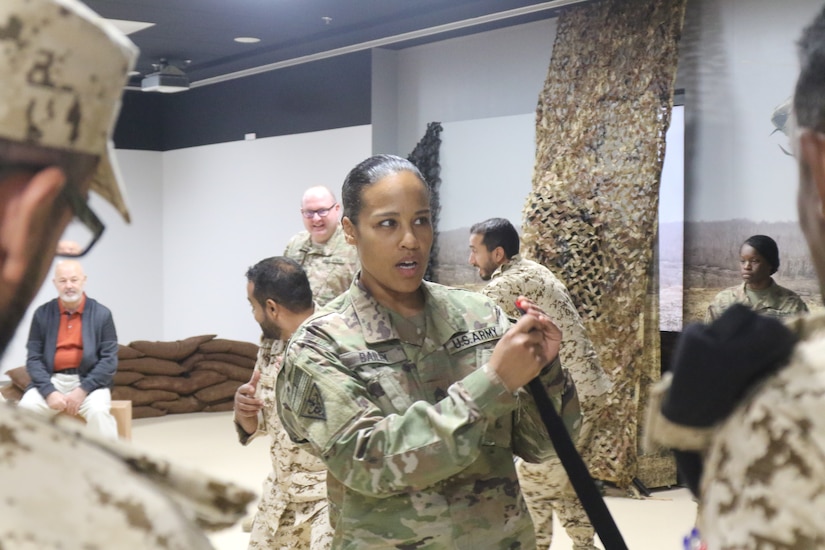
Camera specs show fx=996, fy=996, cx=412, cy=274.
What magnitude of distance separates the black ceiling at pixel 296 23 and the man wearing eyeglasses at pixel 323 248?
5.96ft

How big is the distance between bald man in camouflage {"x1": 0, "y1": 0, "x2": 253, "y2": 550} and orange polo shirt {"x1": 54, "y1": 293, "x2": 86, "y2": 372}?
248 inches

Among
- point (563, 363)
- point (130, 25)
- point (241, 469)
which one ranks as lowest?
point (241, 469)

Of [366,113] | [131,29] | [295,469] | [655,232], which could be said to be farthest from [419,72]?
[295,469]

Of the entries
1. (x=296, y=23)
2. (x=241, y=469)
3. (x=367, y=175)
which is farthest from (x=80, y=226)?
(x=296, y=23)

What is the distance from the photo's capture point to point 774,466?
0.82m

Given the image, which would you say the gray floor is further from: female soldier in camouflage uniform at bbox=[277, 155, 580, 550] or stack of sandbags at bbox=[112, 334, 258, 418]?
female soldier in camouflage uniform at bbox=[277, 155, 580, 550]

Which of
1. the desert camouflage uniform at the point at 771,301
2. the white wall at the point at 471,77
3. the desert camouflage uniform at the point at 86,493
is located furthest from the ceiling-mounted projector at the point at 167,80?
the desert camouflage uniform at the point at 86,493

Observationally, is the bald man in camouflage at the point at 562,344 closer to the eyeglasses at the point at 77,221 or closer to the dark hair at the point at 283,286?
the dark hair at the point at 283,286

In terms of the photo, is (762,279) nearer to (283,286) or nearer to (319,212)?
(319,212)

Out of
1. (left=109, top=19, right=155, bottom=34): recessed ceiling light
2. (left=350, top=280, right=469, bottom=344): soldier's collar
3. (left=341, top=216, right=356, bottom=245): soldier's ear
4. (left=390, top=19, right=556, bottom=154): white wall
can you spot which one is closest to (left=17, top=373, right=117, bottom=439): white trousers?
(left=109, top=19, right=155, bottom=34): recessed ceiling light

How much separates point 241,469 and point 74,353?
144cm

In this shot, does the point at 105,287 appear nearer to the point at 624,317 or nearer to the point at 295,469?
the point at 624,317

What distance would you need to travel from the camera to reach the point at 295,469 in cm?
343

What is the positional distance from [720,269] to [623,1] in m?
1.90
